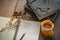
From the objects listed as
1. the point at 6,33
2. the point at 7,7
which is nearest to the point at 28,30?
the point at 6,33

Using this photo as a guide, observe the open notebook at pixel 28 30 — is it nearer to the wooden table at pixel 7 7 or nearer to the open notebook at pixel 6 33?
the open notebook at pixel 6 33

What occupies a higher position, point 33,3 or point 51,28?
point 33,3

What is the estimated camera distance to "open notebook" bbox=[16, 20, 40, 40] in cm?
102

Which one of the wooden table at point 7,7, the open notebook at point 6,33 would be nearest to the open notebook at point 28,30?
the open notebook at point 6,33

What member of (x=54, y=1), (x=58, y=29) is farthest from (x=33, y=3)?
(x=58, y=29)

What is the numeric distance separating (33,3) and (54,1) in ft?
0.63

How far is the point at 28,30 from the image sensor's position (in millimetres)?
1066

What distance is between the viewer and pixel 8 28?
1079 mm

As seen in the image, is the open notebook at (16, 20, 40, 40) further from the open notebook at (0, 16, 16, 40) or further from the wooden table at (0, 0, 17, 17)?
the wooden table at (0, 0, 17, 17)

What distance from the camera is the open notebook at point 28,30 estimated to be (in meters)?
1.02

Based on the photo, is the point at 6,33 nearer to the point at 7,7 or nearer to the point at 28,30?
the point at 28,30

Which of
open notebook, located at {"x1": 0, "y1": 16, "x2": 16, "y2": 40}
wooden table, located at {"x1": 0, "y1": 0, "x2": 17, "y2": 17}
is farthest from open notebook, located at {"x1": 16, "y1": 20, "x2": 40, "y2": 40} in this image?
wooden table, located at {"x1": 0, "y1": 0, "x2": 17, "y2": 17}

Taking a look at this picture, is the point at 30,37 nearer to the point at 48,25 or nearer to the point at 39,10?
the point at 48,25

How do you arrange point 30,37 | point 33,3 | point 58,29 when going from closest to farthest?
point 30,37 < point 58,29 < point 33,3
